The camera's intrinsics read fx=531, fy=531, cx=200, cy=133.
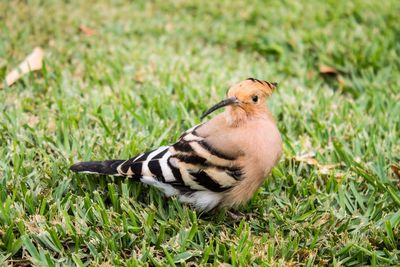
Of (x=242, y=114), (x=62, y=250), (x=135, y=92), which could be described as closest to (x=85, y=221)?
(x=62, y=250)

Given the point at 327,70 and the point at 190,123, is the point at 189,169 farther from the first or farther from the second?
the point at 327,70

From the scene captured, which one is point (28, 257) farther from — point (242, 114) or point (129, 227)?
point (242, 114)

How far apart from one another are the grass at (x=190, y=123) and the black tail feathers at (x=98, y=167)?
0.14 meters

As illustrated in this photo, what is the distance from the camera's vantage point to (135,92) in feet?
15.2

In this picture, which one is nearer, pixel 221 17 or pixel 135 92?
pixel 135 92

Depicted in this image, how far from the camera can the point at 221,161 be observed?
306cm

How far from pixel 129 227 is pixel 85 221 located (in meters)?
0.25

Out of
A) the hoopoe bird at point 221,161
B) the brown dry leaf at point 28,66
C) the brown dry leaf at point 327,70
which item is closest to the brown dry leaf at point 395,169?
the hoopoe bird at point 221,161

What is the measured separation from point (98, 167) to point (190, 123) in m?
1.09

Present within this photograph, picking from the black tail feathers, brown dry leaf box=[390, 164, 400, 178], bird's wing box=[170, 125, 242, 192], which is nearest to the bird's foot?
bird's wing box=[170, 125, 242, 192]

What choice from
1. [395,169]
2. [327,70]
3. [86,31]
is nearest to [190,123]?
[395,169]

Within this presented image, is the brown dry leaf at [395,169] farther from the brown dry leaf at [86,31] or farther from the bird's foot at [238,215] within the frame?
the brown dry leaf at [86,31]

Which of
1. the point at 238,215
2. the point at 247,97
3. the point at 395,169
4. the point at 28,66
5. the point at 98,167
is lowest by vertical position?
the point at 395,169

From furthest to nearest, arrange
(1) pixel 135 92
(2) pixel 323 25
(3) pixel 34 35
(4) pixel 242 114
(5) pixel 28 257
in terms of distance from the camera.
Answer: (2) pixel 323 25
(3) pixel 34 35
(1) pixel 135 92
(4) pixel 242 114
(5) pixel 28 257
